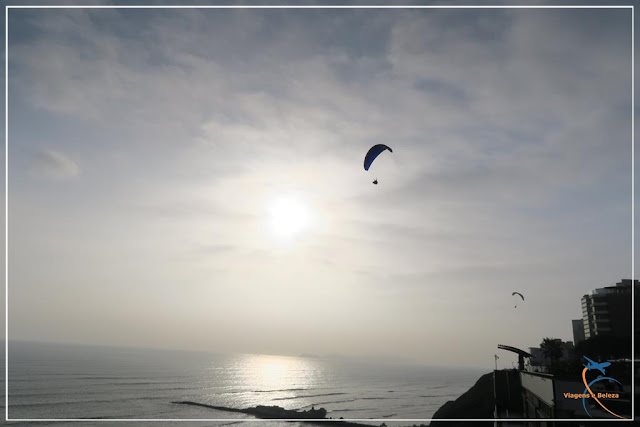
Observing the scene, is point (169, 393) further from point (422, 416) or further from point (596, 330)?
point (596, 330)

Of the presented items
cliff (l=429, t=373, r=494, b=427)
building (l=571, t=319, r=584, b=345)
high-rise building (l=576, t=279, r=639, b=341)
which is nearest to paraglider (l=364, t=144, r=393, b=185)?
cliff (l=429, t=373, r=494, b=427)

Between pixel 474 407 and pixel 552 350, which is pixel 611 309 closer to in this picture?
pixel 552 350

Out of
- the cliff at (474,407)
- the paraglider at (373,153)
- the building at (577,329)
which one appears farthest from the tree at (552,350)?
the building at (577,329)

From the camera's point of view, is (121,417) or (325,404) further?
(325,404)

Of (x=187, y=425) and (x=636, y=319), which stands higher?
(x=636, y=319)

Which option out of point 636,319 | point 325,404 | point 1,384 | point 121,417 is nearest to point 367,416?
point 325,404

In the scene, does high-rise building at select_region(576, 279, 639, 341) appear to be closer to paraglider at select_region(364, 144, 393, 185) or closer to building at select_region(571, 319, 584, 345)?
building at select_region(571, 319, 584, 345)

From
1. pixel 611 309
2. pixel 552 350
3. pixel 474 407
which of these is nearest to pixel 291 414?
pixel 474 407

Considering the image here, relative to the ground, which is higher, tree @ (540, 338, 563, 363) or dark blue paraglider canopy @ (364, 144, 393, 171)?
dark blue paraglider canopy @ (364, 144, 393, 171)
